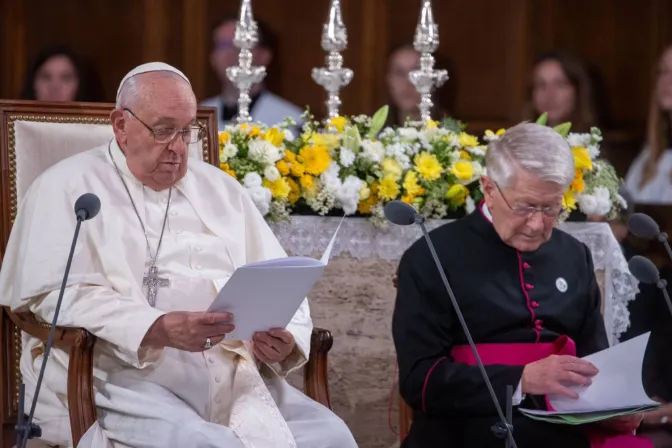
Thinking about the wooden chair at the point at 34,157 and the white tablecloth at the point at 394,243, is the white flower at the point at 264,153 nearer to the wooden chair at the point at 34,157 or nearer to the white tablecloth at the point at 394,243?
the white tablecloth at the point at 394,243

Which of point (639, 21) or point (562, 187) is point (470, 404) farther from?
point (639, 21)

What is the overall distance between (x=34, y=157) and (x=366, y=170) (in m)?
1.33

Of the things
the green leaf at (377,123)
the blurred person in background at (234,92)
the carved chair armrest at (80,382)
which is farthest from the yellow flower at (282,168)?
the blurred person in background at (234,92)

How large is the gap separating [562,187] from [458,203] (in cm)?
107

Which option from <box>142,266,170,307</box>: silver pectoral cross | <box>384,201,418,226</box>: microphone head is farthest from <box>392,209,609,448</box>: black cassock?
<box>142,266,170,307</box>: silver pectoral cross

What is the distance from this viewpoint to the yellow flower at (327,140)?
4832 millimetres

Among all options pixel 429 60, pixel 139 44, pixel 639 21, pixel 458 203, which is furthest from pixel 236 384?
pixel 639 21

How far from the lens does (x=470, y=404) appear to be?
3.63m

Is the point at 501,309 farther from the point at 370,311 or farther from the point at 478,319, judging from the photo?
the point at 370,311

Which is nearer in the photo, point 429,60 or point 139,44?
point 429,60

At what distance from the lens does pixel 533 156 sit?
147 inches

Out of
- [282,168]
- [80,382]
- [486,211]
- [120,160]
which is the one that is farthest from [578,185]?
[80,382]

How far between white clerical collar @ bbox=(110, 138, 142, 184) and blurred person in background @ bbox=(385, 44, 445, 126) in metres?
3.29

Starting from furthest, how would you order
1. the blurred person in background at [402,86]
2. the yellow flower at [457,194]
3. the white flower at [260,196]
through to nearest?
the blurred person in background at [402,86], the yellow flower at [457,194], the white flower at [260,196]
